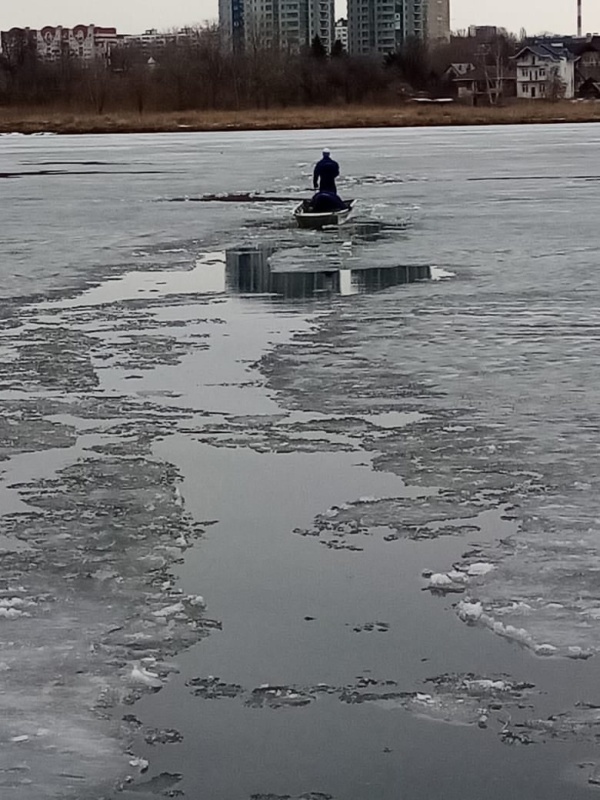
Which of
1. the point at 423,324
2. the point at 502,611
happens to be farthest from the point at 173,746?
the point at 423,324

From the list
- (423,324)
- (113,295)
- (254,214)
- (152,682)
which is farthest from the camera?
(254,214)

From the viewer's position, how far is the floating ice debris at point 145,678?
4230mm

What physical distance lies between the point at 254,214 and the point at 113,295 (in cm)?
947

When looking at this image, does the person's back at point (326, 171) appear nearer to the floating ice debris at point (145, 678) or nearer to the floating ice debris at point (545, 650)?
the floating ice debris at point (545, 650)

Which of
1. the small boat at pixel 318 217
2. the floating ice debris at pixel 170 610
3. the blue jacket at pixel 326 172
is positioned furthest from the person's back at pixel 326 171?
the floating ice debris at pixel 170 610

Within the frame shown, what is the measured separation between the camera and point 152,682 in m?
4.25

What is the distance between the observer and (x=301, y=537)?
5.63 m

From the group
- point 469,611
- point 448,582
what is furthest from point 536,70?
point 469,611

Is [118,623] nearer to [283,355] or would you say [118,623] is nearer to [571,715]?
[571,715]

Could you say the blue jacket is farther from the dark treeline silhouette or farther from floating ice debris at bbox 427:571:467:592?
the dark treeline silhouette

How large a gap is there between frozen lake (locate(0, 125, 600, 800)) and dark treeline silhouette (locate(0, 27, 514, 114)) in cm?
6583

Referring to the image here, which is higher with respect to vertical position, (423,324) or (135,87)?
(135,87)

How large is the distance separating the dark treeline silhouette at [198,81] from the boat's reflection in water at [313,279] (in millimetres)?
61773

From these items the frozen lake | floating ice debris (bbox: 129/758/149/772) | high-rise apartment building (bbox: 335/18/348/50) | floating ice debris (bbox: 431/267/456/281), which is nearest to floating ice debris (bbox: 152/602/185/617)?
the frozen lake
